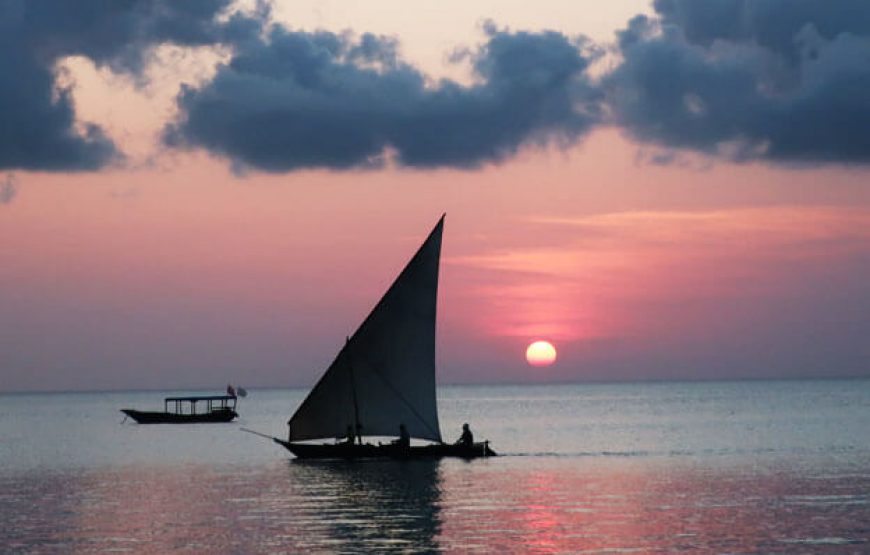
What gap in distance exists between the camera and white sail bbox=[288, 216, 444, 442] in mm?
65625

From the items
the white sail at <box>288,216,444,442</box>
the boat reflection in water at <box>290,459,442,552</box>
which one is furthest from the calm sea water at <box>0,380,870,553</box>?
the white sail at <box>288,216,444,442</box>

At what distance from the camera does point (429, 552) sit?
39.9 metres

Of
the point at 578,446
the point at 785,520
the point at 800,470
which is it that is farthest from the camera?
the point at 578,446

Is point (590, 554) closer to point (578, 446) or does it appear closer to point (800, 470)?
A: point (800, 470)

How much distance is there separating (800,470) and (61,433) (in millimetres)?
94247

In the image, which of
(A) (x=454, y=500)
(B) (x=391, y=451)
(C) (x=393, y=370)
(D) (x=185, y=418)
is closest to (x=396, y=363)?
(C) (x=393, y=370)

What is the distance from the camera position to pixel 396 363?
66000 millimetres

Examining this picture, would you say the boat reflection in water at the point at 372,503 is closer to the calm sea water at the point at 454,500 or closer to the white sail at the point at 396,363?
the calm sea water at the point at 454,500

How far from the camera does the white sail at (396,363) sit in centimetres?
6562

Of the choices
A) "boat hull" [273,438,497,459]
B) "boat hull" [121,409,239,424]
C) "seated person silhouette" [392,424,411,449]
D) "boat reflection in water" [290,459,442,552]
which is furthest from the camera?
"boat hull" [121,409,239,424]

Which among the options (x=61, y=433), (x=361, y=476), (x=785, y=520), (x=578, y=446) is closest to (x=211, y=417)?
(x=61, y=433)

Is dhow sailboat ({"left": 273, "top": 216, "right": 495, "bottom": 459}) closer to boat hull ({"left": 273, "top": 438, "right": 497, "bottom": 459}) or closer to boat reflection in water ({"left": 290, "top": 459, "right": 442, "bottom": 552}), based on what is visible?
boat hull ({"left": 273, "top": 438, "right": 497, "bottom": 459})

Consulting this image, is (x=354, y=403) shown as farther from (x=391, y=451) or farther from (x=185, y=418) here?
(x=185, y=418)

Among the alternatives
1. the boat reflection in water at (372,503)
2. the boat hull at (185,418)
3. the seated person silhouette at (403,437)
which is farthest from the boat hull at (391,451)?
the boat hull at (185,418)
